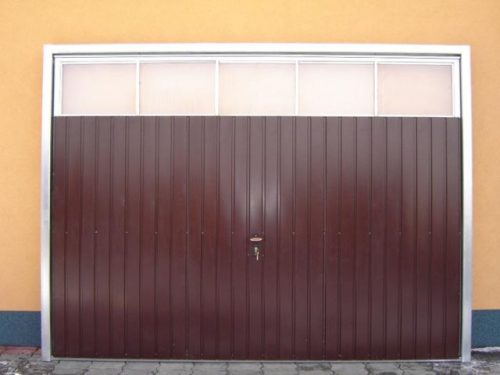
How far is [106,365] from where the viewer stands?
4.45m

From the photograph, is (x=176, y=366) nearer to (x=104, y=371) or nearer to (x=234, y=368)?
(x=234, y=368)

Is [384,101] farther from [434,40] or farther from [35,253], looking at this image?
[35,253]

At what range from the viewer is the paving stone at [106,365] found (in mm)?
4383

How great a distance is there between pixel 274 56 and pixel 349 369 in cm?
352

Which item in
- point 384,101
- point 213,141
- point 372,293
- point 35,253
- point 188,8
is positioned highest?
point 188,8

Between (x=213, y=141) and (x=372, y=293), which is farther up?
(x=213, y=141)

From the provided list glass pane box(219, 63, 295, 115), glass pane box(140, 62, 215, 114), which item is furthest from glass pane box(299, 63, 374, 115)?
glass pane box(140, 62, 215, 114)

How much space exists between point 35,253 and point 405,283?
13.9ft

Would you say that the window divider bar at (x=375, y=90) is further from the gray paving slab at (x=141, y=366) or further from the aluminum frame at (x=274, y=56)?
the gray paving slab at (x=141, y=366)

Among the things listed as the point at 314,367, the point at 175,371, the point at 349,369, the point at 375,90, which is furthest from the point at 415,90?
the point at 175,371

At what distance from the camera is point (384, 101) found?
15.2 ft

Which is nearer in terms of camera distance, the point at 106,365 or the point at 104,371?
the point at 104,371

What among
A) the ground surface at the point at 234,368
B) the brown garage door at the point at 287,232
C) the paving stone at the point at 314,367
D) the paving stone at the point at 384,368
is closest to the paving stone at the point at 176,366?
the ground surface at the point at 234,368

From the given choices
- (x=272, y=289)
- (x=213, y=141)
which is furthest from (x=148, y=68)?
(x=272, y=289)
